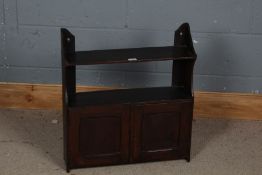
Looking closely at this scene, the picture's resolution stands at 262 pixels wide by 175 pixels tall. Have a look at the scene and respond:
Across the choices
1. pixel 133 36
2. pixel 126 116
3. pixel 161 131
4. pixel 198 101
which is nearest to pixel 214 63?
pixel 198 101

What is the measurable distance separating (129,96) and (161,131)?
0.22 metres

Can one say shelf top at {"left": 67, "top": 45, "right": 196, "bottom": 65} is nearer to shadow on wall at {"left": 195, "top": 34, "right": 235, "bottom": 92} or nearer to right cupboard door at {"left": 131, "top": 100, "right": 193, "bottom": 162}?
right cupboard door at {"left": 131, "top": 100, "right": 193, "bottom": 162}

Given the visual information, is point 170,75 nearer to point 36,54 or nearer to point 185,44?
point 185,44

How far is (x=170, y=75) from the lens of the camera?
289cm

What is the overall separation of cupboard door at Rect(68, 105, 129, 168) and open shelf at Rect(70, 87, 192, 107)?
4cm

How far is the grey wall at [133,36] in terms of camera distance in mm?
2750

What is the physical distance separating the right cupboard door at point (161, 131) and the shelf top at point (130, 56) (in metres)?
0.21

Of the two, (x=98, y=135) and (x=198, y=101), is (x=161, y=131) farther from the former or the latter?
(x=198, y=101)

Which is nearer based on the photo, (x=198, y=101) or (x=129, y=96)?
(x=129, y=96)

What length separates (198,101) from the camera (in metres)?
2.94

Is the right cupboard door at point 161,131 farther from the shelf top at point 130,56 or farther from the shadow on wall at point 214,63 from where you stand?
the shadow on wall at point 214,63

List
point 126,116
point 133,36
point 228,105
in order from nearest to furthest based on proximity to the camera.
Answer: point 126,116
point 133,36
point 228,105

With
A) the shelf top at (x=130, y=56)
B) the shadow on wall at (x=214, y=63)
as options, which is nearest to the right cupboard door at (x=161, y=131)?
the shelf top at (x=130, y=56)

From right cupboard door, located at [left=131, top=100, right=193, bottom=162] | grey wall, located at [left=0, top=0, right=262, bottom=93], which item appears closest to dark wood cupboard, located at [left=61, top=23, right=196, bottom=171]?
right cupboard door, located at [left=131, top=100, right=193, bottom=162]
